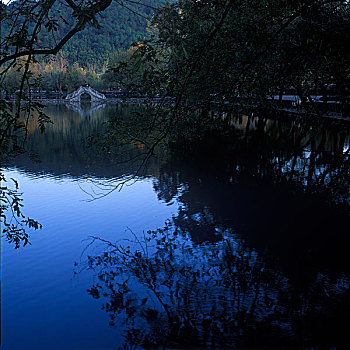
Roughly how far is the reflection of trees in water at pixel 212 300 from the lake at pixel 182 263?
0.03 m

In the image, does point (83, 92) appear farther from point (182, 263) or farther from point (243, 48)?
point (243, 48)

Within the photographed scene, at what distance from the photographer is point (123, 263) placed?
12.8 meters

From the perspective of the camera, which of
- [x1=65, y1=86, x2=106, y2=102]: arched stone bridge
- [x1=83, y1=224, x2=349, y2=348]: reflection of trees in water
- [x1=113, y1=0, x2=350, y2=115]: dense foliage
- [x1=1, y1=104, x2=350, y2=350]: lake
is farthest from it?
[x1=65, y1=86, x2=106, y2=102]: arched stone bridge


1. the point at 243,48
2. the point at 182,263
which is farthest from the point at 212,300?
the point at 243,48

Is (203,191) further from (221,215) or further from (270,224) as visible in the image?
(270,224)

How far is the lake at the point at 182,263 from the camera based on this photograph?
9.32 metres

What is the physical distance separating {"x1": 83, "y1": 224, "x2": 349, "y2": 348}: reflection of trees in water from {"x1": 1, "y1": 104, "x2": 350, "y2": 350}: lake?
3cm

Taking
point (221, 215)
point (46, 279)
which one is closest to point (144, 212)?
point (221, 215)

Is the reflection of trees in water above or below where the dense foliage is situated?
below

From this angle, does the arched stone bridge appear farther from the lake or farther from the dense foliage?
the dense foliage

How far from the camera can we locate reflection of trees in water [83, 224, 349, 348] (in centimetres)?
898

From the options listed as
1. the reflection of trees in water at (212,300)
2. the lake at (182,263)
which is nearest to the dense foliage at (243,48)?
the lake at (182,263)

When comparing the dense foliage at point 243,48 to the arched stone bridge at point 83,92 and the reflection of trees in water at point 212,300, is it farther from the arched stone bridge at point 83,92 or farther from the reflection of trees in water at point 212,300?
the arched stone bridge at point 83,92

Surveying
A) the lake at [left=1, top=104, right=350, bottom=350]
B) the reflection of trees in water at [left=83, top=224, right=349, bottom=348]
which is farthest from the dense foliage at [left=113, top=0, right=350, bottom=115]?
the reflection of trees in water at [left=83, top=224, right=349, bottom=348]
